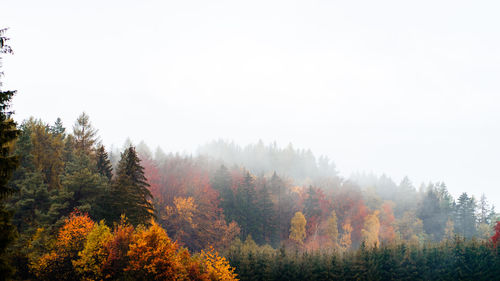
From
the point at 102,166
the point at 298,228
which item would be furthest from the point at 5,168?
the point at 298,228

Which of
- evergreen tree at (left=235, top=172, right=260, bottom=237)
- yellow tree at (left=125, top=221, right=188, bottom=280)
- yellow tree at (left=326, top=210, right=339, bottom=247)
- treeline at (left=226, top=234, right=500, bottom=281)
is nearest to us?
yellow tree at (left=125, top=221, right=188, bottom=280)

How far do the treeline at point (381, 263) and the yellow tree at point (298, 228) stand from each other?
1658 inches

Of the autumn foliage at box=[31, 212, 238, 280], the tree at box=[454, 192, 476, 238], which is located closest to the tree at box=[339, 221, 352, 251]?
the tree at box=[454, 192, 476, 238]

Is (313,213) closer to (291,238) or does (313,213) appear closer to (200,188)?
(291,238)

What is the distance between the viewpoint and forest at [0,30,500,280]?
38.2m

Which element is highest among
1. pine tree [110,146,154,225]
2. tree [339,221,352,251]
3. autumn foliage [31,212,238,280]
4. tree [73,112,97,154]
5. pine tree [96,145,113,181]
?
tree [73,112,97,154]

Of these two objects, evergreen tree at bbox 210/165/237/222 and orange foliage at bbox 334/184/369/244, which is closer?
evergreen tree at bbox 210/165/237/222

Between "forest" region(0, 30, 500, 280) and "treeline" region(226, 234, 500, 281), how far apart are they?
20cm

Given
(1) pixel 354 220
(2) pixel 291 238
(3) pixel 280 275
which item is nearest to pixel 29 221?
(3) pixel 280 275

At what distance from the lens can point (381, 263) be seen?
216 ft

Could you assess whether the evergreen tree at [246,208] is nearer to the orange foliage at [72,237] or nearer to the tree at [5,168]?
the orange foliage at [72,237]

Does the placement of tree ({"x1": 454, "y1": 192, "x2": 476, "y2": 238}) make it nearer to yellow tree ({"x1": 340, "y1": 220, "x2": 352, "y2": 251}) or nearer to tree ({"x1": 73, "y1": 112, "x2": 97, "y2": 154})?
yellow tree ({"x1": 340, "y1": 220, "x2": 352, "y2": 251})

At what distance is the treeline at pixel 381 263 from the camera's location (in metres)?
60.8

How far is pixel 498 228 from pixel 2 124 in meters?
89.6
